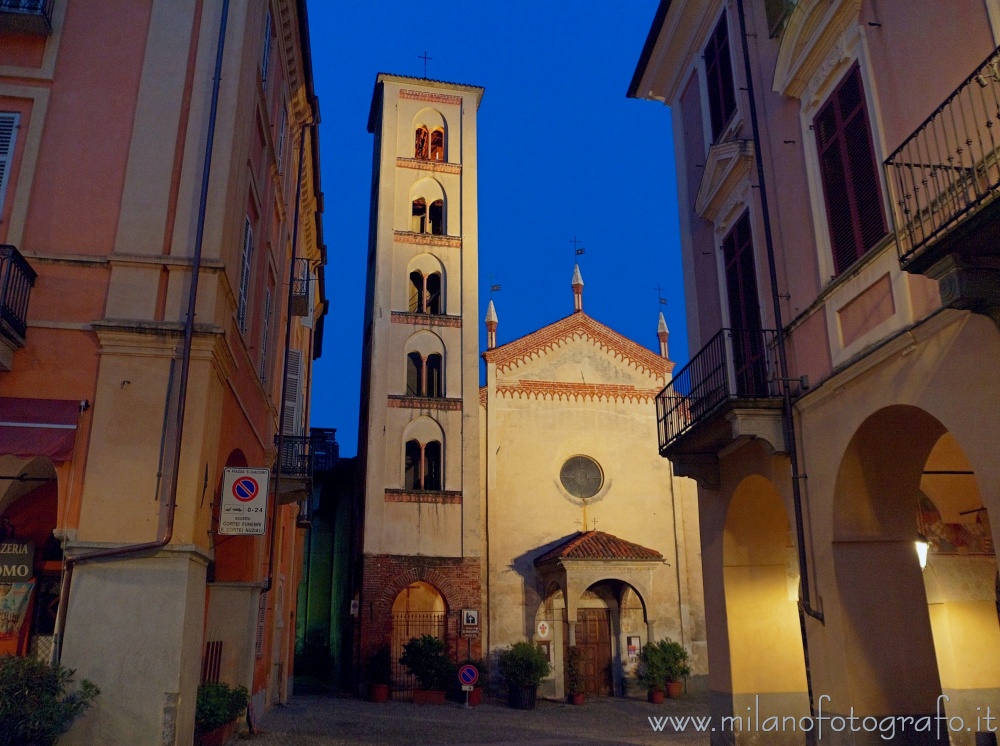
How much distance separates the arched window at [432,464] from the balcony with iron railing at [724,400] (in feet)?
47.8

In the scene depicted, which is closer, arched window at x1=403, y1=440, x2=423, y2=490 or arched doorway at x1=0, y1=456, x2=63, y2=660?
arched doorway at x1=0, y1=456, x2=63, y2=660

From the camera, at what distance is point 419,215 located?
96.6ft

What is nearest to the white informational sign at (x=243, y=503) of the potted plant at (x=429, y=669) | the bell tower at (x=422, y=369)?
the potted plant at (x=429, y=669)

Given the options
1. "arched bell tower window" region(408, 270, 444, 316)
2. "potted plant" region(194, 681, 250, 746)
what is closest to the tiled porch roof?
"arched bell tower window" region(408, 270, 444, 316)

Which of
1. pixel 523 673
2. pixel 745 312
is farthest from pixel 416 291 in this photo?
pixel 745 312

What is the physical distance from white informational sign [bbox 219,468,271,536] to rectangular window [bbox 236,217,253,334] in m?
2.61

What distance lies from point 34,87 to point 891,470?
34.5 ft

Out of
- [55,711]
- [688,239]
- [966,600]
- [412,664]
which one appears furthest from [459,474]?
[55,711]

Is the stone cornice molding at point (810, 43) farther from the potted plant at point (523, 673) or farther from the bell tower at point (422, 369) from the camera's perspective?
the bell tower at point (422, 369)

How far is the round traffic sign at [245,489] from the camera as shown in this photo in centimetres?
941

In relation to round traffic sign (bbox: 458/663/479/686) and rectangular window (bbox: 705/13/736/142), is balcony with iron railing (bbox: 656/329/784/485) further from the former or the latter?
round traffic sign (bbox: 458/663/479/686)

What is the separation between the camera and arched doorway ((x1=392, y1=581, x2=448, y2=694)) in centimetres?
2325

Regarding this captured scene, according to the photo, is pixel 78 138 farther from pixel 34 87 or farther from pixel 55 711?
pixel 55 711

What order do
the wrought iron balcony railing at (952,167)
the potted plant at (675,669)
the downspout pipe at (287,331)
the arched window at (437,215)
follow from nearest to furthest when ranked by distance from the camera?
the wrought iron balcony railing at (952,167) → the downspout pipe at (287,331) → the potted plant at (675,669) → the arched window at (437,215)
